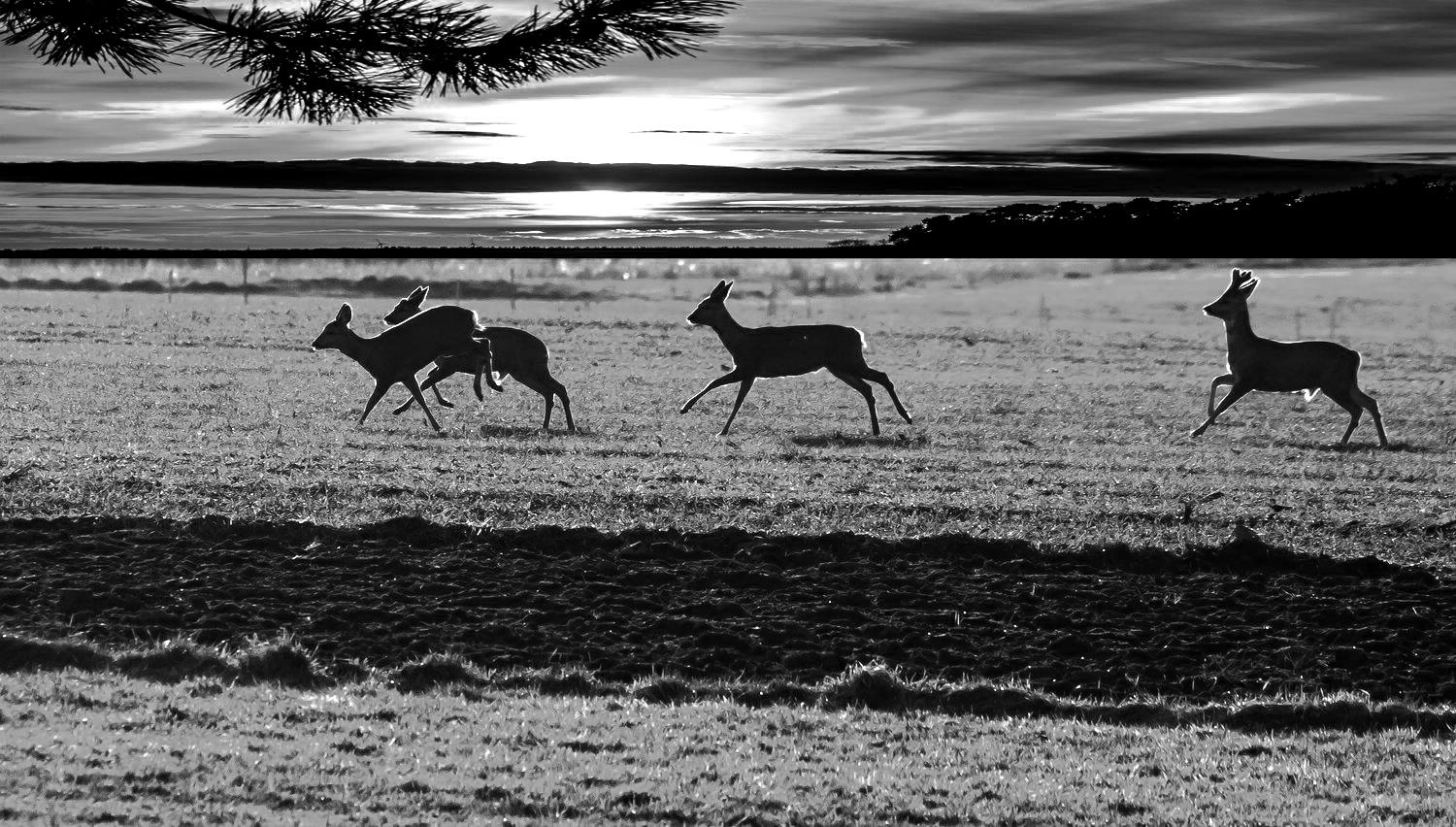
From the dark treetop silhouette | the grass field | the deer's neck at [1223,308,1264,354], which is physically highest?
the dark treetop silhouette

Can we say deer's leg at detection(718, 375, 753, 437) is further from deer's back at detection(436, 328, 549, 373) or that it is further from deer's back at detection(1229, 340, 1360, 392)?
deer's back at detection(1229, 340, 1360, 392)

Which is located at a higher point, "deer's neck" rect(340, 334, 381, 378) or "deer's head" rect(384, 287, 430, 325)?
"deer's head" rect(384, 287, 430, 325)

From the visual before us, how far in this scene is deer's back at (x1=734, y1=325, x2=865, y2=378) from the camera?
620 inches

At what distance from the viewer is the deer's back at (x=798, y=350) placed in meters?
15.7

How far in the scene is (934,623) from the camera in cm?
766

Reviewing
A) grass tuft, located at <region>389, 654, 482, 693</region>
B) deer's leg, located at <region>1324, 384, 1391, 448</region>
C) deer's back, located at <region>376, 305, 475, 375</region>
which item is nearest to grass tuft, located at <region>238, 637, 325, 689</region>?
grass tuft, located at <region>389, 654, 482, 693</region>

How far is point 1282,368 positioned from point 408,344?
852 centimetres

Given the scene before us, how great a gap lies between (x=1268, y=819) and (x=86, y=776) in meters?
3.70

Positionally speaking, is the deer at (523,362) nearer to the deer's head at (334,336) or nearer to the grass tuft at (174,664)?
the deer's head at (334,336)

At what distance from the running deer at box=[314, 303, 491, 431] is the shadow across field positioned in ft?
19.1

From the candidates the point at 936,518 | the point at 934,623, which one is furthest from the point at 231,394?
the point at 934,623

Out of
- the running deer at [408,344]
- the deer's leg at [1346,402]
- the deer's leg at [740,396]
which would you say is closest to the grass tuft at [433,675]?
the deer's leg at [740,396]

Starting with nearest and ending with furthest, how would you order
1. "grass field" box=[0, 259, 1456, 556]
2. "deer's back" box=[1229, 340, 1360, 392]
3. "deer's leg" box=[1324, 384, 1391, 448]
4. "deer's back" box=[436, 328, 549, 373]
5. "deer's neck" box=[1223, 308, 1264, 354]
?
"grass field" box=[0, 259, 1456, 556] → "deer's leg" box=[1324, 384, 1391, 448] → "deer's back" box=[436, 328, 549, 373] → "deer's back" box=[1229, 340, 1360, 392] → "deer's neck" box=[1223, 308, 1264, 354]

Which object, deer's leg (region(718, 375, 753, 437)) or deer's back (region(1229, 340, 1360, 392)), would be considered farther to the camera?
deer's back (region(1229, 340, 1360, 392))
